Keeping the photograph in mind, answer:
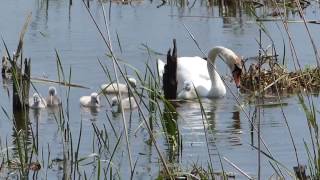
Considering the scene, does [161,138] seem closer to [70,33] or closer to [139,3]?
[70,33]

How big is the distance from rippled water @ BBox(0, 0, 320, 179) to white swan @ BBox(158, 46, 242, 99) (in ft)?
0.63

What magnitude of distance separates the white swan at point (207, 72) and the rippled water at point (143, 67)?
19 centimetres

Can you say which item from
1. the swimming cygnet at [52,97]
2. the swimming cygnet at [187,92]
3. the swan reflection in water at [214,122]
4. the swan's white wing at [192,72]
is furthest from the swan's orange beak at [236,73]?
the swimming cygnet at [52,97]

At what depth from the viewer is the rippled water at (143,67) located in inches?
329

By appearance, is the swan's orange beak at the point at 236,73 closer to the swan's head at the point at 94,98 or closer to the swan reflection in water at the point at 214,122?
the swan reflection in water at the point at 214,122

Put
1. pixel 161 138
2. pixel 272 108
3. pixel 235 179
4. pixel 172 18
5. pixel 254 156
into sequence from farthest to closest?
1. pixel 172 18
2. pixel 272 108
3. pixel 161 138
4. pixel 254 156
5. pixel 235 179

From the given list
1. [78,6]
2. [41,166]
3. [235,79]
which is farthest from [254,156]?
[78,6]

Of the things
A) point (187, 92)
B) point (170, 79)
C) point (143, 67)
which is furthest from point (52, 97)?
point (143, 67)

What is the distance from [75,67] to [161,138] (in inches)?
149

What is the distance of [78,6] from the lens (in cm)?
1781

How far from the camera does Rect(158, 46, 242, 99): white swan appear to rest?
11.9m

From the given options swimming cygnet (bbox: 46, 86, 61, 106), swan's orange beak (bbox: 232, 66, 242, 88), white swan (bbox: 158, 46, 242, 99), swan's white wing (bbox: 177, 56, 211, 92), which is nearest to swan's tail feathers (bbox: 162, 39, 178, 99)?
white swan (bbox: 158, 46, 242, 99)

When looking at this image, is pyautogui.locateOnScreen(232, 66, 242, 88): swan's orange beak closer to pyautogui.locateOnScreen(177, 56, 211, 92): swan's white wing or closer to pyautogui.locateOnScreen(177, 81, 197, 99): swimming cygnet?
pyautogui.locateOnScreen(177, 81, 197, 99): swimming cygnet

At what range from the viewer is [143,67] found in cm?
1268
